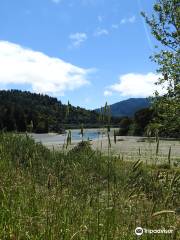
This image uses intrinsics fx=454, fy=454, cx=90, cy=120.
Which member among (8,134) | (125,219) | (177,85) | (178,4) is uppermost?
(178,4)

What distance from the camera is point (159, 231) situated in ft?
14.7

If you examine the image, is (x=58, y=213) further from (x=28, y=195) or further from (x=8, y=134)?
(x=8, y=134)

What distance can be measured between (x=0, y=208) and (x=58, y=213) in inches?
24.4

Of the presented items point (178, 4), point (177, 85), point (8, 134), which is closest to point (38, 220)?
point (8, 134)

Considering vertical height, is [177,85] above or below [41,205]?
above

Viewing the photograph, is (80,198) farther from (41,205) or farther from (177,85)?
(177,85)

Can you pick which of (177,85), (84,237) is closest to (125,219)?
(84,237)

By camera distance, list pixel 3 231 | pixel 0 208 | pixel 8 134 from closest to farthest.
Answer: pixel 3 231 < pixel 0 208 < pixel 8 134

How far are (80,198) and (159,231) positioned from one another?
2513 mm

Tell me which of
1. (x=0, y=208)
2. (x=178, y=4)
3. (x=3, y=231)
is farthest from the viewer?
(x=178, y=4)

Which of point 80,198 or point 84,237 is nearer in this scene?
point 84,237

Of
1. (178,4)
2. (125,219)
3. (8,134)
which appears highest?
(178,4)

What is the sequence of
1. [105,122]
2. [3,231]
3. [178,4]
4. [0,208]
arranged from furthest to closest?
[178,4] < [105,122] < [0,208] < [3,231]

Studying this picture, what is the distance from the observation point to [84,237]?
4.39 meters
